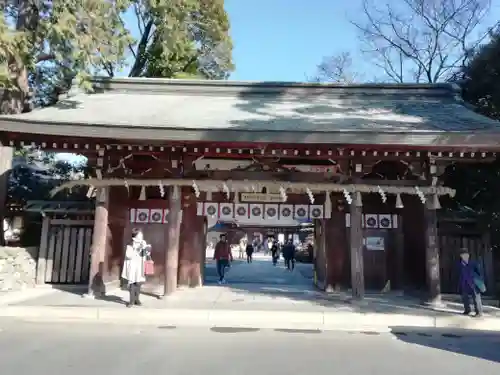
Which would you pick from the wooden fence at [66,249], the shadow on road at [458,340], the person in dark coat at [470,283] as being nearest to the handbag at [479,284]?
the person in dark coat at [470,283]

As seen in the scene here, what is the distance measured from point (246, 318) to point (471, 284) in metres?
5.10

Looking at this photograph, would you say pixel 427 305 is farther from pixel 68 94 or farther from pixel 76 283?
pixel 68 94

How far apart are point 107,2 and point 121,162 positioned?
471cm

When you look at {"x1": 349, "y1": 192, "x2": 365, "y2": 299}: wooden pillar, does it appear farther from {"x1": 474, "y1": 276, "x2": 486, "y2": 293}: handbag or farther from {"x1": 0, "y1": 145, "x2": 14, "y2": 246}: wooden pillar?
{"x1": 0, "y1": 145, "x2": 14, "y2": 246}: wooden pillar

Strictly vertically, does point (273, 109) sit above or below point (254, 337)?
above

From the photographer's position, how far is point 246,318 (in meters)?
8.73

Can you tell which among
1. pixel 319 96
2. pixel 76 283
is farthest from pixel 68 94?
pixel 319 96

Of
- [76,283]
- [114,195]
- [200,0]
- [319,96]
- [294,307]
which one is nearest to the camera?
[294,307]

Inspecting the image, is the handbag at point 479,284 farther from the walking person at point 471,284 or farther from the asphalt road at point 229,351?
the asphalt road at point 229,351

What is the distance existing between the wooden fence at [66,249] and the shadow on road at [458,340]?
908 cm

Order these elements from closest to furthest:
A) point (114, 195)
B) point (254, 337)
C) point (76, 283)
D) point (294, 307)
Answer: point (254, 337) → point (294, 307) → point (114, 195) → point (76, 283)

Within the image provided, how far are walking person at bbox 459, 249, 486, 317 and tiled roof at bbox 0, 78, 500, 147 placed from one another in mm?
2752

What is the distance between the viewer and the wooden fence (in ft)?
41.0

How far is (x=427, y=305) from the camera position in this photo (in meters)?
10.1
